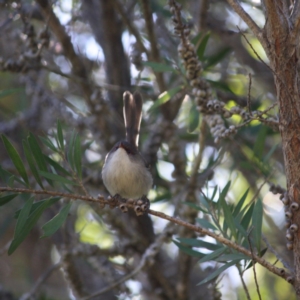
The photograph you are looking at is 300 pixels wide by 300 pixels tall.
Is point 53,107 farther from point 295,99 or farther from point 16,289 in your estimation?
point 295,99

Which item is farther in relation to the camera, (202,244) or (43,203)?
(202,244)

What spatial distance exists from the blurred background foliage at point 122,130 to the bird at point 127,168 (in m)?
0.16

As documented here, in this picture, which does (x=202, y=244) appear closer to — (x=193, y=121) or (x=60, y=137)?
(x=60, y=137)

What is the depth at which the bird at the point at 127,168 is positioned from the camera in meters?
3.94

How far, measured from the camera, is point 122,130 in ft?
16.5

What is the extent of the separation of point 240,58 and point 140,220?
1.77m

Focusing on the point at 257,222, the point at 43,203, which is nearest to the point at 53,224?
the point at 43,203

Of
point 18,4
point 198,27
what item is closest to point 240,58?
point 198,27

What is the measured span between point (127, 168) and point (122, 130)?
109cm

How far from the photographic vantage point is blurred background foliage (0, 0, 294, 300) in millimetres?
4094

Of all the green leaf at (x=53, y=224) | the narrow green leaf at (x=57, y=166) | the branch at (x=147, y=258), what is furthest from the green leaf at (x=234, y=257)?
the branch at (x=147, y=258)

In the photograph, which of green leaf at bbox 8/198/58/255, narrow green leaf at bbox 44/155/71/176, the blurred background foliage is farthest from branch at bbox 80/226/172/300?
green leaf at bbox 8/198/58/255

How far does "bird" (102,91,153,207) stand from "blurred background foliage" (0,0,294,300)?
0.16 meters

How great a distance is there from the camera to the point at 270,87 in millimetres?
4609
